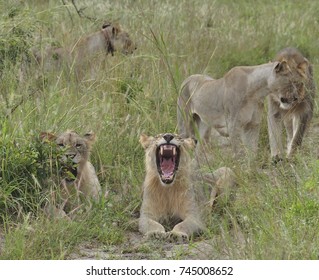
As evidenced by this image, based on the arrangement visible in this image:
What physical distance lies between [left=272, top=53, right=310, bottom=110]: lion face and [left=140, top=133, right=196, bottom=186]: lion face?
6.83 feet

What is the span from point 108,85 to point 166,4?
3.65 meters

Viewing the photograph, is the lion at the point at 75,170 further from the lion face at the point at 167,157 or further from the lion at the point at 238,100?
the lion at the point at 238,100

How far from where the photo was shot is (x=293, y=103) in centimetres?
945

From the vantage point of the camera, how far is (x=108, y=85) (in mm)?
9734

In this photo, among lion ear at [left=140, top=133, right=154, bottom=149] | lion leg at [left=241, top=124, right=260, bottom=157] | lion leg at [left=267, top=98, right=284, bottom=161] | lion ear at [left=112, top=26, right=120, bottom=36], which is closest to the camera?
lion ear at [left=140, top=133, right=154, bottom=149]

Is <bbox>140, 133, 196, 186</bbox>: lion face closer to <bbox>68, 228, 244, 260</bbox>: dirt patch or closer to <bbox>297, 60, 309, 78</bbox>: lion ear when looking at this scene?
<bbox>68, 228, 244, 260</bbox>: dirt patch

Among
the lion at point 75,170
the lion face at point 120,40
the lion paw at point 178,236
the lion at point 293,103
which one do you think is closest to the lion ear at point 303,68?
the lion at point 293,103

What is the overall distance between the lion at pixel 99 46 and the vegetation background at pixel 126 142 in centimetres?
17

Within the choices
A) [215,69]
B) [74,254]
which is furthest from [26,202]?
[215,69]

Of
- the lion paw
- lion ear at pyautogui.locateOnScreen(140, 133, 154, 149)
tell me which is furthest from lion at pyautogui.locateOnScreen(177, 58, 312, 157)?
the lion paw

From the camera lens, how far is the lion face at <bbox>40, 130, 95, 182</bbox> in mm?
7371

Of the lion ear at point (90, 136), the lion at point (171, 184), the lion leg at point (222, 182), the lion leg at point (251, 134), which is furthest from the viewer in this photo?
the lion leg at point (251, 134)

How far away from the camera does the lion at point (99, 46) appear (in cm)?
1072

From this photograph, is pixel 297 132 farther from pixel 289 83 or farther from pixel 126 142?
pixel 126 142
